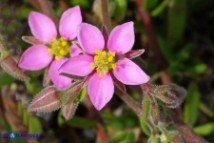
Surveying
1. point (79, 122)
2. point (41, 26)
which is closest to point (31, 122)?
point (79, 122)

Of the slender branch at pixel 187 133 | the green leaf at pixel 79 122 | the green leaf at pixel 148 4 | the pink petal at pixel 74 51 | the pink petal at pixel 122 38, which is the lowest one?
the green leaf at pixel 79 122

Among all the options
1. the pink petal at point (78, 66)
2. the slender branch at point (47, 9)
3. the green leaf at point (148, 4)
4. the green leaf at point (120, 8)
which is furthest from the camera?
the green leaf at point (148, 4)

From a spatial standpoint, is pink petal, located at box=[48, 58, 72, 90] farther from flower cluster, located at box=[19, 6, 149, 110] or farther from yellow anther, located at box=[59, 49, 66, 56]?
yellow anther, located at box=[59, 49, 66, 56]

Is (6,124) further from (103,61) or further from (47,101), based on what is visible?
(103,61)

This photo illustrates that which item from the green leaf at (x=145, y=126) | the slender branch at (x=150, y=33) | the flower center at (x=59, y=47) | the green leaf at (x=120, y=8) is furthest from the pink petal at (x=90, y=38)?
the slender branch at (x=150, y=33)

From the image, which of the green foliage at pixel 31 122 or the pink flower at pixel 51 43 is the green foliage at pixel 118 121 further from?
the pink flower at pixel 51 43

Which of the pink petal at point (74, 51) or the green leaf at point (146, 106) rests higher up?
the pink petal at point (74, 51)

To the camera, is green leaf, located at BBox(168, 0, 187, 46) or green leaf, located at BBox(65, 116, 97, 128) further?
green leaf, located at BBox(168, 0, 187, 46)

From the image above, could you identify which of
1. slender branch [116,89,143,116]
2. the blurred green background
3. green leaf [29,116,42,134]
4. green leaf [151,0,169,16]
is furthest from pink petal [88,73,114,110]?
green leaf [151,0,169,16]
